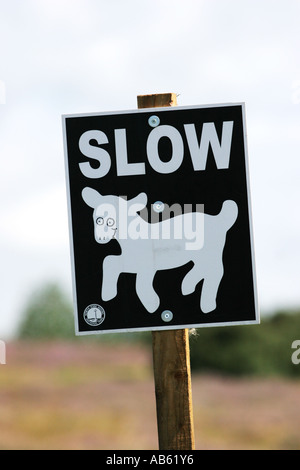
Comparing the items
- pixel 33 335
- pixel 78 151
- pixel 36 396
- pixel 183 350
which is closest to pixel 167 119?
pixel 78 151

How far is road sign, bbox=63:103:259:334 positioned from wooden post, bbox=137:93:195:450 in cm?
14

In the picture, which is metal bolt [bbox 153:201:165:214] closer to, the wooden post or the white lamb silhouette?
the white lamb silhouette

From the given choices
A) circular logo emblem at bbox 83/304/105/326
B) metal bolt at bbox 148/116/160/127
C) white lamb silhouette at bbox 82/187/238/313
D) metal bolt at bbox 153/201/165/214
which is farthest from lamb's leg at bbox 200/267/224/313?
metal bolt at bbox 148/116/160/127

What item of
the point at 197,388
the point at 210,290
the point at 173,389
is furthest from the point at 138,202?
the point at 197,388

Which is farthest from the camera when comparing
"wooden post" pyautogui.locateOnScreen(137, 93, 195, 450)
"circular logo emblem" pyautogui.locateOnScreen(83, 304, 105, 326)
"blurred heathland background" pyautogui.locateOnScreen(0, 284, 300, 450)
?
"blurred heathland background" pyautogui.locateOnScreen(0, 284, 300, 450)

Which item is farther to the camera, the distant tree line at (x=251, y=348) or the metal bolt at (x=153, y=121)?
the distant tree line at (x=251, y=348)

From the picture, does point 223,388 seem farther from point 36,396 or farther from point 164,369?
point 164,369

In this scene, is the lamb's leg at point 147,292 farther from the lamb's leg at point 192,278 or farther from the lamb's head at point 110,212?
the lamb's head at point 110,212

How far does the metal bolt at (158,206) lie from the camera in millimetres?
4480

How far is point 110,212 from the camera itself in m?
4.49

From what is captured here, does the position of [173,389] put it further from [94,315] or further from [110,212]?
[110,212]

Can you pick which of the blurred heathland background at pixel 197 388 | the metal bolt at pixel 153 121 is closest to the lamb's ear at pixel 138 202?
the metal bolt at pixel 153 121

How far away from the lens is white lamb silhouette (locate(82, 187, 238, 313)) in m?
4.48

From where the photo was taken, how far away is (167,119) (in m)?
4.55
